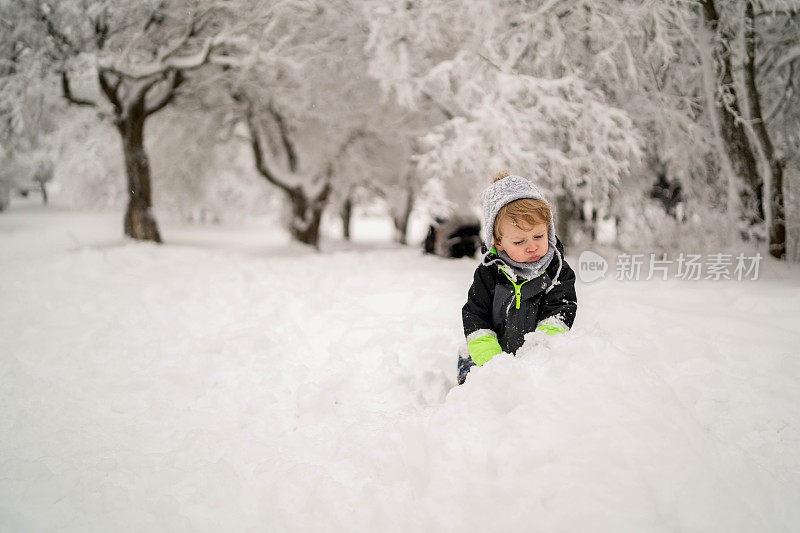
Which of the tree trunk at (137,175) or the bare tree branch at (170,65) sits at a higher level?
the bare tree branch at (170,65)

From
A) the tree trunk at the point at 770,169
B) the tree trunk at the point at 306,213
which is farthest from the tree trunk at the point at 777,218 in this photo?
the tree trunk at the point at 306,213

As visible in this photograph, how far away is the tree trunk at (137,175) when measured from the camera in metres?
10.0

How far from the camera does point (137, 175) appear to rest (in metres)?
10.2

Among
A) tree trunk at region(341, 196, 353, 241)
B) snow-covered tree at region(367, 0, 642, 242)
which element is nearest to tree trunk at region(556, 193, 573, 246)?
snow-covered tree at region(367, 0, 642, 242)

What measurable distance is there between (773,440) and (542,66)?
660cm

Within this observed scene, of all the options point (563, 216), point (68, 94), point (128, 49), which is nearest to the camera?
point (128, 49)

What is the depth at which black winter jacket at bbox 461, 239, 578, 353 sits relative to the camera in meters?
2.63

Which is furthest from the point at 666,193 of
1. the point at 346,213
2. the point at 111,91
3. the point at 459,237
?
the point at 111,91

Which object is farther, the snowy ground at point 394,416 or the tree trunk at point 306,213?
the tree trunk at point 306,213

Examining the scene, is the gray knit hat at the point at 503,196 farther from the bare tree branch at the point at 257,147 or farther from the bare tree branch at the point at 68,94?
the bare tree branch at the point at 257,147

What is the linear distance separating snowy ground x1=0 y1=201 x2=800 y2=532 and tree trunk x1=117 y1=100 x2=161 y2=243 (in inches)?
205

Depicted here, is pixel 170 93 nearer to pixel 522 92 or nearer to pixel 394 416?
pixel 522 92

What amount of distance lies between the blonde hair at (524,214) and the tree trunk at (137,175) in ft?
34.1

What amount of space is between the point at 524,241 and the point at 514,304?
0.41 metres
